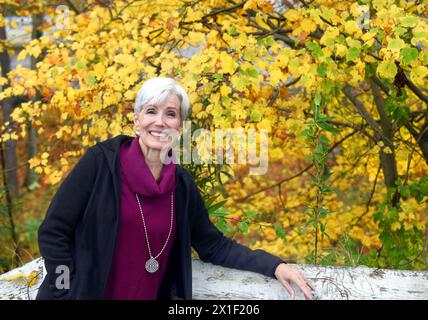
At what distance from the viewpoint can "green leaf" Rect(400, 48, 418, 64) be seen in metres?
2.93

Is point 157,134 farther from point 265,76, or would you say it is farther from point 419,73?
point 265,76

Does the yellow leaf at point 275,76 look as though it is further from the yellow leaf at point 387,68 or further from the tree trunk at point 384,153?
the tree trunk at point 384,153

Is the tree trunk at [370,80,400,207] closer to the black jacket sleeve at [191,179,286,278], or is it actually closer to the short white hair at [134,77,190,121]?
the black jacket sleeve at [191,179,286,278]

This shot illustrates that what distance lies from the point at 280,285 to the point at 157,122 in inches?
36.6

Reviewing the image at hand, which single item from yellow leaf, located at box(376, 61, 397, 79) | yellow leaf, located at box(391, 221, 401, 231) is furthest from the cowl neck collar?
yellow leaf, located at box(391, 221, 401, 231)

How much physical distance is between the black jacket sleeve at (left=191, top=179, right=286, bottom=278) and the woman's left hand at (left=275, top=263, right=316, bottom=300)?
0.10 meters

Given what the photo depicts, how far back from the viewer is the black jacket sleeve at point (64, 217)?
2.26 m

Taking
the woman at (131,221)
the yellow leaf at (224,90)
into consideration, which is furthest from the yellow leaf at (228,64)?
the woman at (131,221)

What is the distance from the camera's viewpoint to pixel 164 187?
2.42m

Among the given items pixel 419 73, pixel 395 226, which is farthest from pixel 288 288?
pixel 395 226

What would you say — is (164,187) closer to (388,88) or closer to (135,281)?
(135,281)

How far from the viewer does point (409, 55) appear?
2.94 m
